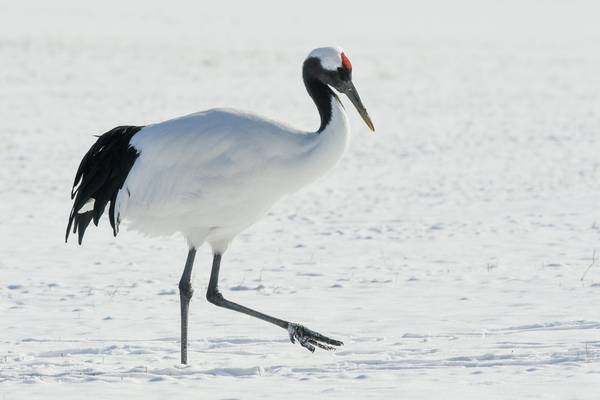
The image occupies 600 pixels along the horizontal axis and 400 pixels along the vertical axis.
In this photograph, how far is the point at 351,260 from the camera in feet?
33.3

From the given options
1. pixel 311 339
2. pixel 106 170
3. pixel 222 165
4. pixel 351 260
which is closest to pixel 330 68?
pixel 222 165

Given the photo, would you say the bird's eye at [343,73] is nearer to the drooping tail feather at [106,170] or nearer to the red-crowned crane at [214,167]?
the red-crowned crane at [214,167]

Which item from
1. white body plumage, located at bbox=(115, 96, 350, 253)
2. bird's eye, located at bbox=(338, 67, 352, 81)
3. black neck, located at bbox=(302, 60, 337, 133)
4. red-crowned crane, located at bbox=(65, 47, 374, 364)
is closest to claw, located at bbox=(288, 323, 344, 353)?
red-crowned crane, located at bbox=(65, 47, 374, 364)

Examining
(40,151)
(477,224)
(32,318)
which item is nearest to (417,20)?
(40,151)

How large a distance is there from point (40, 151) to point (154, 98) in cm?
795

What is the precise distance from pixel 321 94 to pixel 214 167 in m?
0.76

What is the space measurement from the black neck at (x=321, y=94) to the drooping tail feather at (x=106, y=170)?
1009mm

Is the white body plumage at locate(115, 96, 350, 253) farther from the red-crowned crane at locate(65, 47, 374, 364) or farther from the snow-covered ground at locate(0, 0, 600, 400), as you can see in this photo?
the snow-covered ground at locate(0, 0, 600, 400)

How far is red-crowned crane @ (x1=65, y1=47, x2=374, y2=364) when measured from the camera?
262 inches

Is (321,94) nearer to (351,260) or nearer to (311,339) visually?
(311,339)

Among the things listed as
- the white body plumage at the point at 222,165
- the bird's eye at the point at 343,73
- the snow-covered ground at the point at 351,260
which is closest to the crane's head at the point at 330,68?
the bird's eye at the point at 343,73

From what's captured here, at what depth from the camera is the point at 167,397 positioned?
223 inches

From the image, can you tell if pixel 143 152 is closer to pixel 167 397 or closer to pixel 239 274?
pixel 167 397

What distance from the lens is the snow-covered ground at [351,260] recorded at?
6176 millimetres
